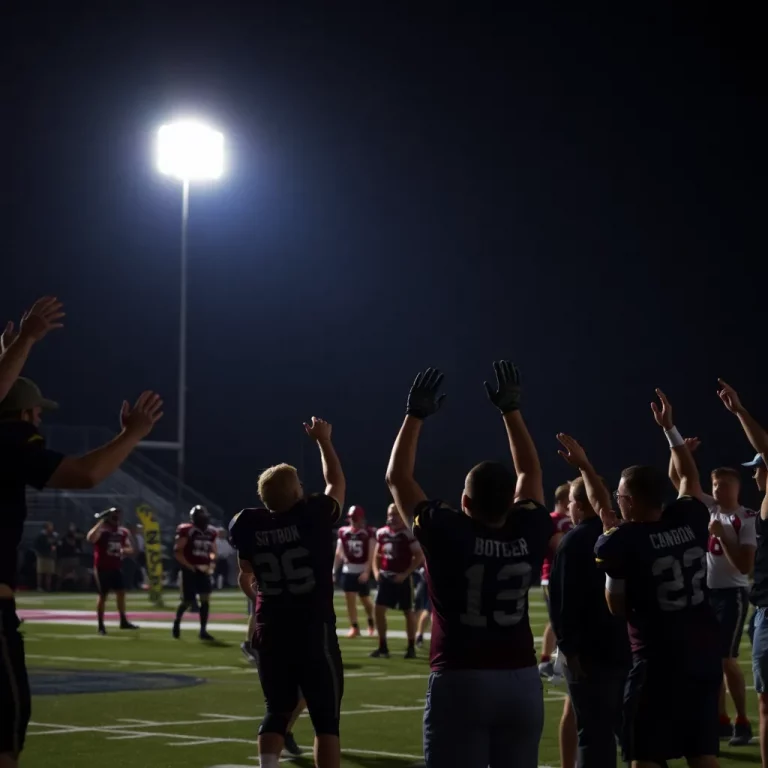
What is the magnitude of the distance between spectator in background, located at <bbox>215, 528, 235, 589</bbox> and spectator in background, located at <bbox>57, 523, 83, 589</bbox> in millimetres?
3916

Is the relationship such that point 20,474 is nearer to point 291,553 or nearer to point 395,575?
point 291,553

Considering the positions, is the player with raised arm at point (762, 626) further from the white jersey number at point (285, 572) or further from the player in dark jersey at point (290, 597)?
the white jersey number at point (285, 572)

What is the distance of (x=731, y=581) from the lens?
435 inches

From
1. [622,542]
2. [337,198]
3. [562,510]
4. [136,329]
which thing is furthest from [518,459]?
[136,329]

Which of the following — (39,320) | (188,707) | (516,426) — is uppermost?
(39,320)

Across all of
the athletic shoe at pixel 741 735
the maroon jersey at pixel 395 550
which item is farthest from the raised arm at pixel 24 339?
the maroon jersey at pixel 395 550

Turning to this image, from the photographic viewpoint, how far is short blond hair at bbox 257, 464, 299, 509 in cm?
761

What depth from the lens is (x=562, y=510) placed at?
13.0 m

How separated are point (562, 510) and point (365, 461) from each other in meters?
41.8

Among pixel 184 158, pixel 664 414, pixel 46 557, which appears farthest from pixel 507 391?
pixel 184 158

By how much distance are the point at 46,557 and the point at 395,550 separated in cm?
2178

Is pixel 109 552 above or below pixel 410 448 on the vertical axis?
below

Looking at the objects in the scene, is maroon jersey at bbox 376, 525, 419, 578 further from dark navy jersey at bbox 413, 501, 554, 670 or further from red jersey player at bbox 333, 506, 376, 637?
→ dark navy jersey at bbox 413, 501, 554, 670

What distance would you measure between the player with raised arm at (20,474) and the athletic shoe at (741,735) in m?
6.44
